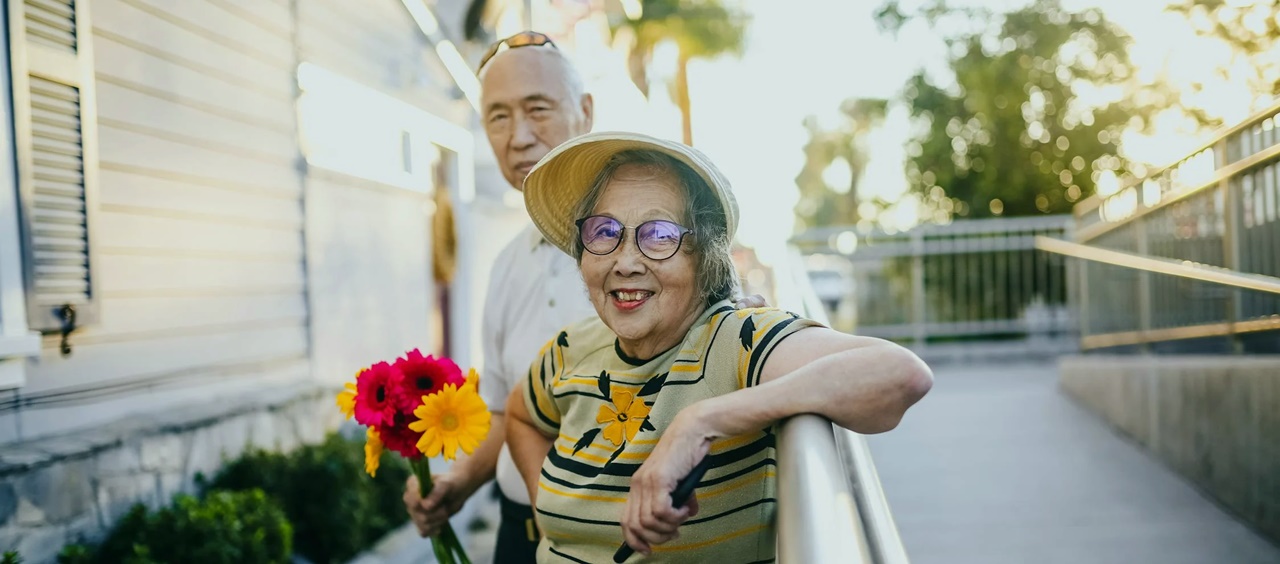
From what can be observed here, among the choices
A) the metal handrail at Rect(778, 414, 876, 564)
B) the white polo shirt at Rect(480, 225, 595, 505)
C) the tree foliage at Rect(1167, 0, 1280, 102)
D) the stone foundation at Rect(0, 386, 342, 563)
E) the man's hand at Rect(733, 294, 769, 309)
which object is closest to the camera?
the metal handrail at Rect(778, 414, 876, 564)

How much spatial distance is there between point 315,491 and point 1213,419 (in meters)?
3.86

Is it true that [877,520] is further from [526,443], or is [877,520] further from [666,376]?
[526,443]

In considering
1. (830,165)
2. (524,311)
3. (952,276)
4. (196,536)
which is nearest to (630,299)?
(524,311)

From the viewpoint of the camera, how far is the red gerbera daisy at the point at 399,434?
197 centimetres

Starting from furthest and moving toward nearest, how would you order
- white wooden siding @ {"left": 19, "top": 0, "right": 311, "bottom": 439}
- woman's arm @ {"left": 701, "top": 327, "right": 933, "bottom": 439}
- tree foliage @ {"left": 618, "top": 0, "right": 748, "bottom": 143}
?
tree foliage @ {"left": 618, "top": 0, "right": 748, "bottom": 143} < white wooden siding @ {"left": 19, "top": 0, "right": 311, "bottom": 439} < woman's arm @ {"left": 701, "top": 327, "right": 933, "bottom": 439}

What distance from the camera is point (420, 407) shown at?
1.93 m

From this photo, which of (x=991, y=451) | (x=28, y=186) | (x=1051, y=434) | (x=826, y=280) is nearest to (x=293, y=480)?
(x=28, y=186)

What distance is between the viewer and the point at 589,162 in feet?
6.19

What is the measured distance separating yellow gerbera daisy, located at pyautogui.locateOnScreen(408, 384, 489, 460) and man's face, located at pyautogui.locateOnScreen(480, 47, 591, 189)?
710 millimetres

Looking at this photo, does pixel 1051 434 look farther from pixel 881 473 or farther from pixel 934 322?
pixel 934 322

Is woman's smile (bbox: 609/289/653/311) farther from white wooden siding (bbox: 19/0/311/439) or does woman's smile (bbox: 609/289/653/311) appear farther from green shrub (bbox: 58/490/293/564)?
white wooden siding (bbox: 19/0/311/439)

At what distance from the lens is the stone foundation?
3230 millimetres

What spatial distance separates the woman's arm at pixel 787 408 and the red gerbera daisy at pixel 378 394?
66 cm

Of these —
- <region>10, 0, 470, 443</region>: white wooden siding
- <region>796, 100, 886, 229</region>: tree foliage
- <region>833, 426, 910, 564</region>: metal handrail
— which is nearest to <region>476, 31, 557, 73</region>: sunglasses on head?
<region>833, 426, 910, 564</region>: metal handrail
